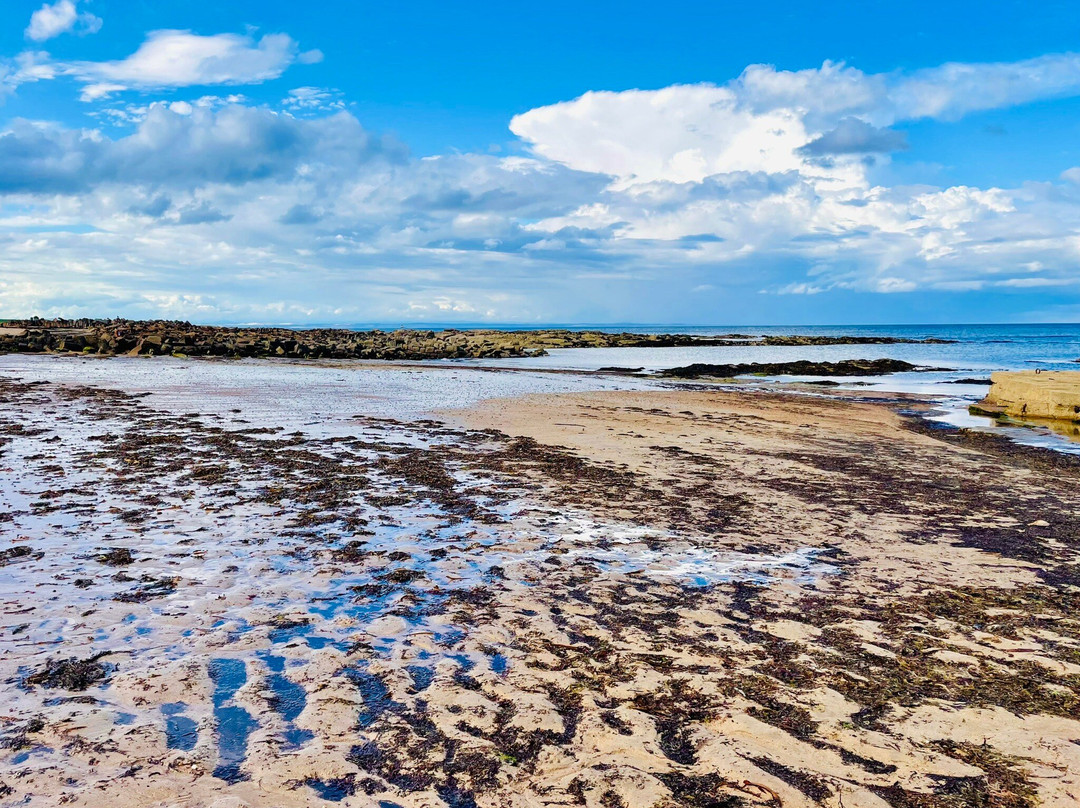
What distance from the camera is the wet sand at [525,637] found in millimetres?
3457

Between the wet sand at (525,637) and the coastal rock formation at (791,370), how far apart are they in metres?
26.2

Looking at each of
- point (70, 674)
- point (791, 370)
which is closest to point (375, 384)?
point (70, 674)

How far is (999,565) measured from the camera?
6953 mm

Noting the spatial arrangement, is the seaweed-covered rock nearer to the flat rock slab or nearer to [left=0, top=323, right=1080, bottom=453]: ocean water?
[left=0, top=323, right=1080, bottom=453]: ocean water

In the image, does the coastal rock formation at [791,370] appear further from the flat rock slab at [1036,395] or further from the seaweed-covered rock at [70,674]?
the seaweed-covered rock at [70,674]

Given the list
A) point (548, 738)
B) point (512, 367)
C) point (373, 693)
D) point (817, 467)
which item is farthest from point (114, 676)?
point (512, 367)

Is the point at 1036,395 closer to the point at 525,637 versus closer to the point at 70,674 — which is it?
the point at 525,637

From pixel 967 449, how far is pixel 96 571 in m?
15.7

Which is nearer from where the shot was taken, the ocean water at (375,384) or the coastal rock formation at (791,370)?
the ocean water at (375,384)

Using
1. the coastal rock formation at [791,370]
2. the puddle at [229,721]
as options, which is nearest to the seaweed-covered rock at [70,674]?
the puddle at [229,721]

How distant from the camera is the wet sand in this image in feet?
11.3

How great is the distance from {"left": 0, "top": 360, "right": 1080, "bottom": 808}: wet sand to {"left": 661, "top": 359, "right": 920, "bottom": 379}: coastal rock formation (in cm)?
2616

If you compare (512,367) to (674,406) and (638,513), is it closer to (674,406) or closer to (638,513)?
(674,406)

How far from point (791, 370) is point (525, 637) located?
37.7 meters
